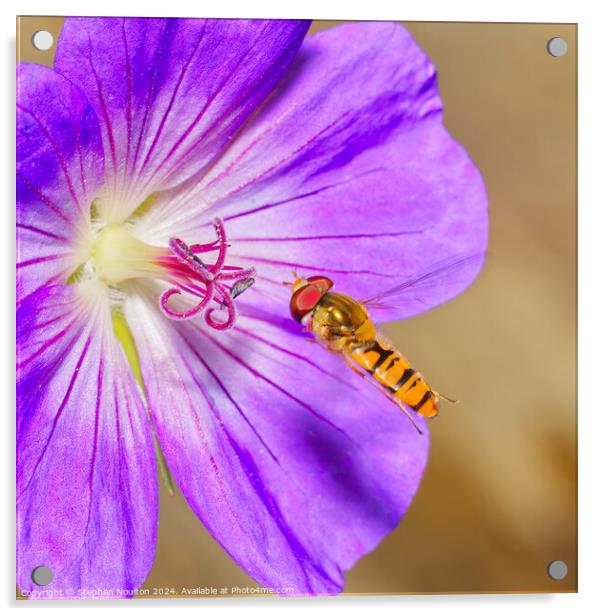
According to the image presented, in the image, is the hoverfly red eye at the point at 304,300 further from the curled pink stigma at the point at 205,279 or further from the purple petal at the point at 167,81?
the purple petal at the point at 167,81

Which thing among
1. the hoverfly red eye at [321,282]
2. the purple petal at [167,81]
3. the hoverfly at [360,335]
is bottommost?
the hoverfly at [360,335]

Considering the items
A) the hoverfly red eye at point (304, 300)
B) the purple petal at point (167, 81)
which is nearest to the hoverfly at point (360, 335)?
the hoverfly red eye at point (304, 300)

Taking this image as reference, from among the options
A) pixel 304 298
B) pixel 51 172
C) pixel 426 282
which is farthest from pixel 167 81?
pixel 426 282

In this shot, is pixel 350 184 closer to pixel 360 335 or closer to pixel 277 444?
pixel 360 335

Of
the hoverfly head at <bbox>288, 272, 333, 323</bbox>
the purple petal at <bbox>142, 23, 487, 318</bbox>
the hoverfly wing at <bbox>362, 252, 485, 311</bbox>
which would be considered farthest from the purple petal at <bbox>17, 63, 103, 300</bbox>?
the hoverfly wing at <bbox>362, 252, 485, 311</bbox>

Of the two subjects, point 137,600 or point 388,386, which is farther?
point 137,600

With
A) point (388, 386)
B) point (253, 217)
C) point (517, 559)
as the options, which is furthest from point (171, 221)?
point (517, 559)
